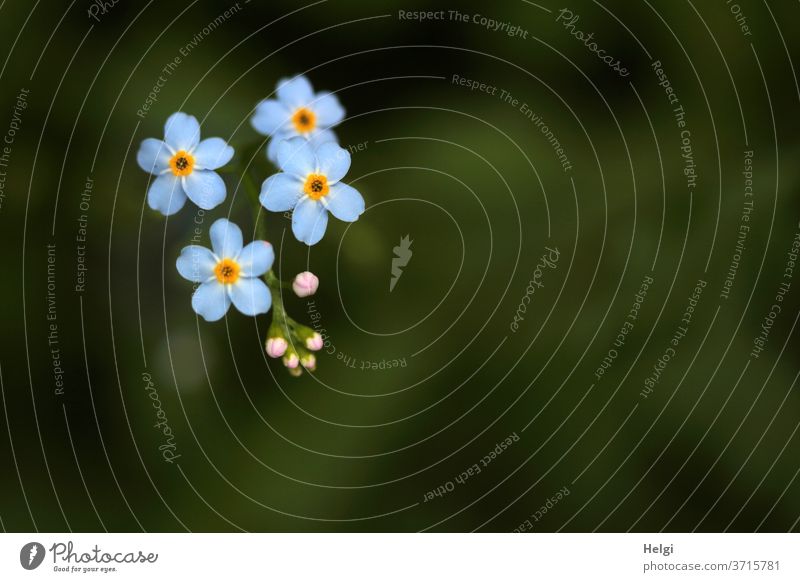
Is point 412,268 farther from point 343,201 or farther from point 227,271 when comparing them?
point 227,271

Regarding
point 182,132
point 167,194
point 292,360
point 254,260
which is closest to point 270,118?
point 182,132

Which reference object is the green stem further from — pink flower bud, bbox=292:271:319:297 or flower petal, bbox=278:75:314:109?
flower petal, bbox=278:75:314:109

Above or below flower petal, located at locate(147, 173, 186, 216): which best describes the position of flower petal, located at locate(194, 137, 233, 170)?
above

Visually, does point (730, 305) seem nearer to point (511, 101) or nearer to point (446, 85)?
point (511, 101)

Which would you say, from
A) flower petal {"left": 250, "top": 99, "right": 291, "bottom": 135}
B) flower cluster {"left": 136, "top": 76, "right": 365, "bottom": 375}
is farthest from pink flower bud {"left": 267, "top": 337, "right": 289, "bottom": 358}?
flower petal {"left": 250, "top": 99, "right": 291, "bottom": 135}

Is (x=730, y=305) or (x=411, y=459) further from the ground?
(x=730, y=305)

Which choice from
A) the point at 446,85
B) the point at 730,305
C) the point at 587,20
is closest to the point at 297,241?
the point at 446,85
